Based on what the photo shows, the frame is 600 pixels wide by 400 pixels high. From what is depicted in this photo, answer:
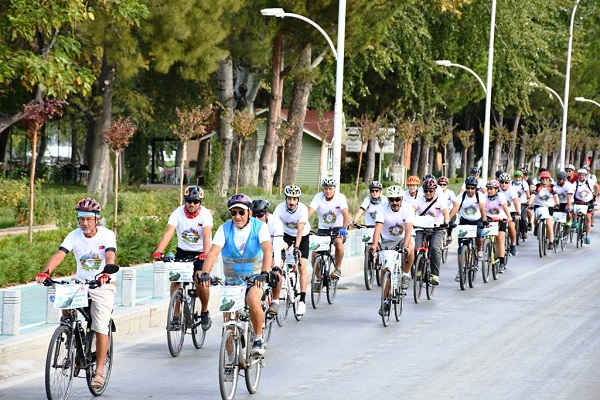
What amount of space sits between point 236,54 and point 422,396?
2372cm

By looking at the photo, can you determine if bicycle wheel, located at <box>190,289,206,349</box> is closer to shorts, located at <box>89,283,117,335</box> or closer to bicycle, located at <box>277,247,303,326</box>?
bicycle, located at <box>277,247,303,326</box>

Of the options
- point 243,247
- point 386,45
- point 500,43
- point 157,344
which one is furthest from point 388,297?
point 500,43

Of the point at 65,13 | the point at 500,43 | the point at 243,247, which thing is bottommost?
the point at 243,247

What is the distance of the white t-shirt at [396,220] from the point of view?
54.0 ft

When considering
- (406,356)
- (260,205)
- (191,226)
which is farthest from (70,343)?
(406,356)

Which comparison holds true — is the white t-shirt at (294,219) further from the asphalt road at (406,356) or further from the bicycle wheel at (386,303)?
the bicycle wheel at (386,303)

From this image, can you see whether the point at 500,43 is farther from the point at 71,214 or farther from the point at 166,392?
the point at 166,392

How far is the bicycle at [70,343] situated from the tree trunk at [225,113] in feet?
80.2

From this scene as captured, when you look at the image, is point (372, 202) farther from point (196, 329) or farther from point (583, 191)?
point (583, 191)

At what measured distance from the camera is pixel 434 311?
1705 centimetres

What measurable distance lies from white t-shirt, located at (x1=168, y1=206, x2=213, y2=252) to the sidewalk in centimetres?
137

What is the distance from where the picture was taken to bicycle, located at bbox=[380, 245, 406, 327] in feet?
50.1

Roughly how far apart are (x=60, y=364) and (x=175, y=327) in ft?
9.36

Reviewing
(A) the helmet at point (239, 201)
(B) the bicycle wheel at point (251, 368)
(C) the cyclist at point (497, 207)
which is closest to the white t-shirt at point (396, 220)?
(C) the cyclist at point (497, 207)
